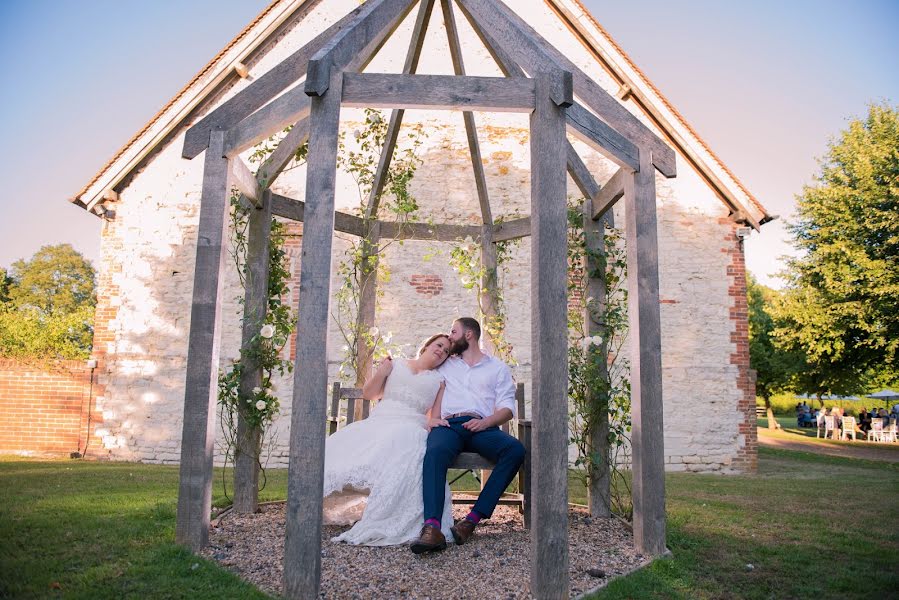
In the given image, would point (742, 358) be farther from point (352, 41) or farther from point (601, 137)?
point (352, 41)

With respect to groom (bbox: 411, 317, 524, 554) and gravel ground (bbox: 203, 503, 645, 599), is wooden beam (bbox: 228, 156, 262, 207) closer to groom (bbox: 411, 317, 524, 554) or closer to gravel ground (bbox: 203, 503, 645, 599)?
groom (bbox: 411, 317, 524, 554)

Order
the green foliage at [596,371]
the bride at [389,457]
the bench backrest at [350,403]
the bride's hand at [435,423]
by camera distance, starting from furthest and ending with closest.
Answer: the bench backrest at [350,403], the green foliage at [596,371], the bride's hand at [435,423], the bride at [389,457]

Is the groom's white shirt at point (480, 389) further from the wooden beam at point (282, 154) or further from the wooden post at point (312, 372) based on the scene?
the wooden beam at point (282, 154)

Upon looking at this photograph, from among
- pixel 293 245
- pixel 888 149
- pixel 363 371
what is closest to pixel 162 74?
pixel 293 245

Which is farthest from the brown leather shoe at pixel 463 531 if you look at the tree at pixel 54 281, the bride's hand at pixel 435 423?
the tree at pixel 54 281

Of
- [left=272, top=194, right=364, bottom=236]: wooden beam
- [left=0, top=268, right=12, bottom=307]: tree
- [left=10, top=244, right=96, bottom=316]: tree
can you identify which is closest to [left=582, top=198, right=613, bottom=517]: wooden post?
[left=272, top=194, right=364, bottom=236]: wooden beam

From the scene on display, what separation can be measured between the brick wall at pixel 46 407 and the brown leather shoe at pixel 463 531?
26.5ft

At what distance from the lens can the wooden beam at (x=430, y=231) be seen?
654cm

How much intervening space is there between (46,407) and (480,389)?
9058mm

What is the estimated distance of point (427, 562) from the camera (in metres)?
3.65

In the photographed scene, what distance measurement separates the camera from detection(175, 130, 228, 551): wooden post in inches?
151

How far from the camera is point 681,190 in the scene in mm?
10555

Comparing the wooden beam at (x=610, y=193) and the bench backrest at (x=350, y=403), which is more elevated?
the wooden beam at (x=610, y=193)

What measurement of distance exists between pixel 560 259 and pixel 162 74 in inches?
420
